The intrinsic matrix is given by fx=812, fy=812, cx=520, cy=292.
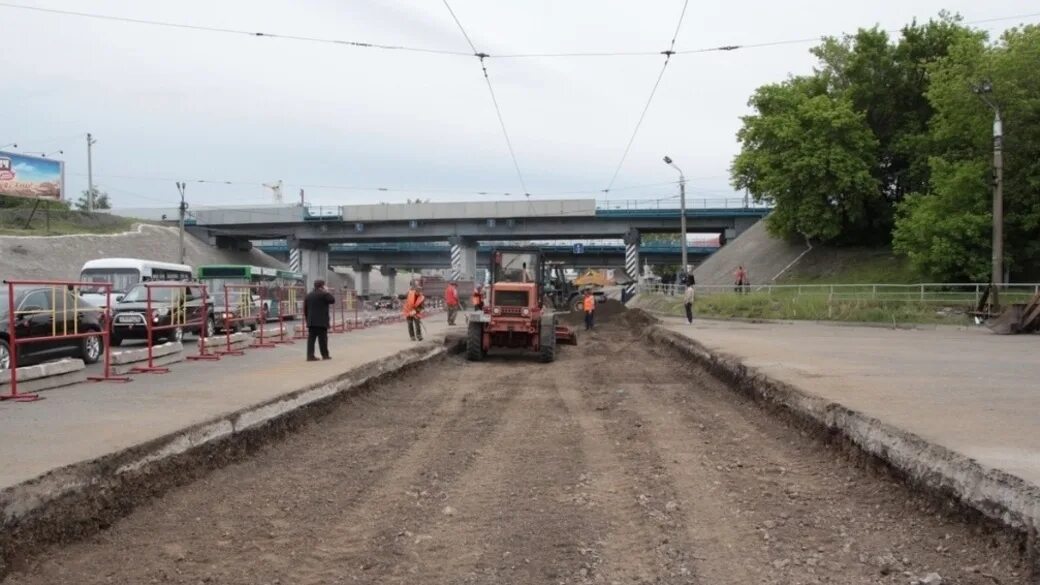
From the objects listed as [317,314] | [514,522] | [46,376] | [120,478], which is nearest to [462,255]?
[317,314]

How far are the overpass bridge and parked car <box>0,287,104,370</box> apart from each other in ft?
168

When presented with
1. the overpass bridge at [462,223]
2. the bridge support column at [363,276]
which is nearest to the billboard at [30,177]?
the overpass bridge at [462,223]

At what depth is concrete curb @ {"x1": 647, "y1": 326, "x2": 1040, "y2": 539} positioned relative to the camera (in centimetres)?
506

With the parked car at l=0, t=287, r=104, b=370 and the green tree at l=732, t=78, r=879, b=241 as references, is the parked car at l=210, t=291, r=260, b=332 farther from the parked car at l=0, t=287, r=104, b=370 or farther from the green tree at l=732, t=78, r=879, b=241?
the green tree at l=732, t=78, r=879, b=241

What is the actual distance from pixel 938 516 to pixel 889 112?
46.0 m

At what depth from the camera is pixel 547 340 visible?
19.0 metres

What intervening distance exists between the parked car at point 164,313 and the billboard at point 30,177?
4316 centimetres

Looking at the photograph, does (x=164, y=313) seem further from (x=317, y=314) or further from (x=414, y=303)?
(x=414, y=303)

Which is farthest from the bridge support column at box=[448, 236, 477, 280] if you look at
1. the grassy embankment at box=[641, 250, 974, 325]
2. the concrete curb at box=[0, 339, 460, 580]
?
the concrete curb at box=[0, 339, 460, 580]

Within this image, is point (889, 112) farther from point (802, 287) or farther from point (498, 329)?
point (498, 329)

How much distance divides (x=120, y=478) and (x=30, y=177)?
195ft

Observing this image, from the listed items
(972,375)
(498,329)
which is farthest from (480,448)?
(498,329)

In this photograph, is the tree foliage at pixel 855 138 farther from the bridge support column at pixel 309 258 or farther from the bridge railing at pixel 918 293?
the bridge support column at pixel 309 258

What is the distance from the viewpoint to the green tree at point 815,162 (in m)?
43.2
